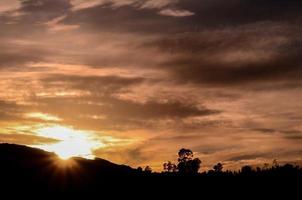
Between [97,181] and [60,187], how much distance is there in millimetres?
4466

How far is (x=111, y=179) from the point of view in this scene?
48.5m

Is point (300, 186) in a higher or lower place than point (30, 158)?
lower

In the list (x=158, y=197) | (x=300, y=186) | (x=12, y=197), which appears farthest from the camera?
(x=300, y=186)

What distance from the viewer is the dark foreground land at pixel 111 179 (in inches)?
1741

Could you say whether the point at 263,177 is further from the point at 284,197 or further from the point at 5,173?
the point at 5,173

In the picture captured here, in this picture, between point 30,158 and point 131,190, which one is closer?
point 131,190

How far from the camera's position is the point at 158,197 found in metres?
43.9

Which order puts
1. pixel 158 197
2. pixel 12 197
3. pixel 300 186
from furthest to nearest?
pixel 300 186
pixel 158 197
pixel 12 197

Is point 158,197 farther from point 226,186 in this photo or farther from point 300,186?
point 300,186

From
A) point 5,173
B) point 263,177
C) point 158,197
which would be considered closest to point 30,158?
point 5,173

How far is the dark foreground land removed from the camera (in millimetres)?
44219

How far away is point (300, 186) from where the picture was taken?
155 feet

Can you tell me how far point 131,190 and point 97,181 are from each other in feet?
12.1

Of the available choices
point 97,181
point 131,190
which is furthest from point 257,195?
point 97,181
